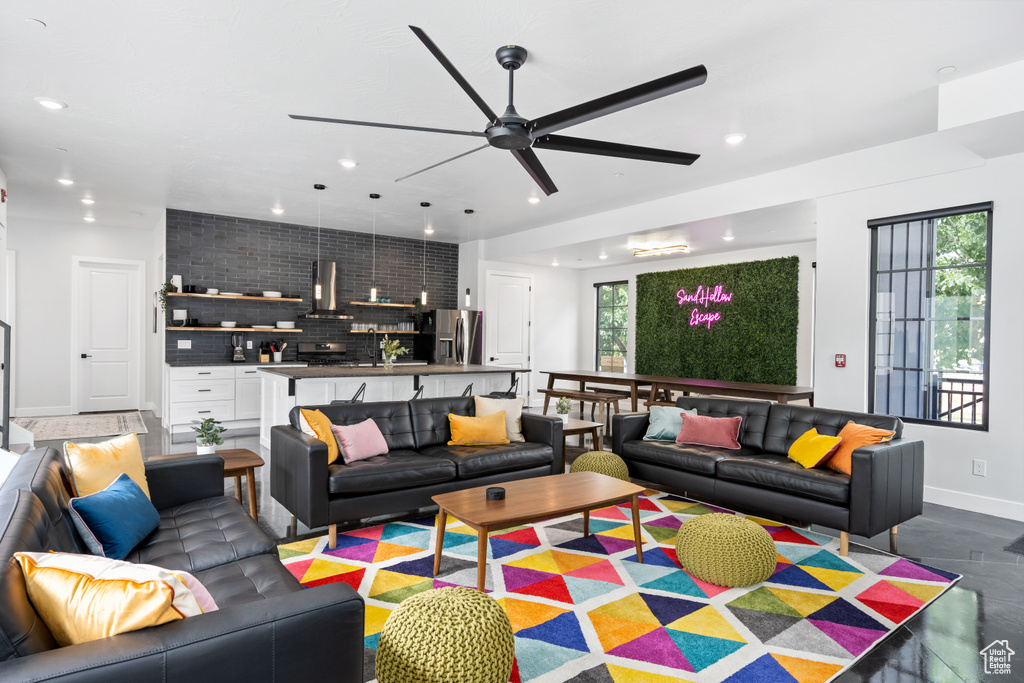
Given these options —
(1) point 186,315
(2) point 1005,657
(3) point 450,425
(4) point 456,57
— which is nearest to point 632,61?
(4) point 456,57

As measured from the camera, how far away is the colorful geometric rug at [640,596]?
225 cm

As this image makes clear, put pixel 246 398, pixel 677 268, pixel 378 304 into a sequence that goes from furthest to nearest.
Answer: pixel 677 268
pixel 378 304
pixel 246 398

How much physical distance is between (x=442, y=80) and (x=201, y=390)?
5.50 m

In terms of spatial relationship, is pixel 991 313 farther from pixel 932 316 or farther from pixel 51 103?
pixel 51 103

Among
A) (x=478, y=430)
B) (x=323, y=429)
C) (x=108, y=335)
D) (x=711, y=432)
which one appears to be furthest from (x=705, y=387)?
(x=108, y=335)

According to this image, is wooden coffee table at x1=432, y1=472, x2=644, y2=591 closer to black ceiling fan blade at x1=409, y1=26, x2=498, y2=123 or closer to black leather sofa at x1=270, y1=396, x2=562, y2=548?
black leather sofa at x1=270, y1=396, x2=562, y2=548

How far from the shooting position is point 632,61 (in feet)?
10.7

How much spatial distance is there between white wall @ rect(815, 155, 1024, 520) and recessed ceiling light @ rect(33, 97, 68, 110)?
6.14m

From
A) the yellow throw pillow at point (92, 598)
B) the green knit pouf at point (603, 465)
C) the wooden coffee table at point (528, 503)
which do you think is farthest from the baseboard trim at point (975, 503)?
the yellow throw pillow at point (92, 598)

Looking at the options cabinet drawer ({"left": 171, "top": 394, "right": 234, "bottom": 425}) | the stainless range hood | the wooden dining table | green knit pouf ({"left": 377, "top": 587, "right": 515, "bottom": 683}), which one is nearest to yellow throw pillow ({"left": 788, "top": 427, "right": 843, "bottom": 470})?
the wooden dining table

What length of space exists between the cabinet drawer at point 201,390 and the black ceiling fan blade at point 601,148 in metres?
5.95

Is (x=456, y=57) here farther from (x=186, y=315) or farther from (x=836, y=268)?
(x=186, y=315)

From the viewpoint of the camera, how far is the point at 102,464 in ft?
8.38

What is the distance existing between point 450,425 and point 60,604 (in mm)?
3366
